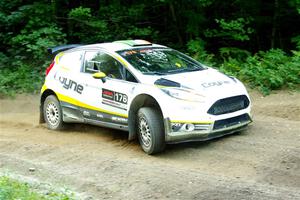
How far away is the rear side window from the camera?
10.2 m

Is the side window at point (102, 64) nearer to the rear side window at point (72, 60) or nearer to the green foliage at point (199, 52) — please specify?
the rear side window at point (72, 60)

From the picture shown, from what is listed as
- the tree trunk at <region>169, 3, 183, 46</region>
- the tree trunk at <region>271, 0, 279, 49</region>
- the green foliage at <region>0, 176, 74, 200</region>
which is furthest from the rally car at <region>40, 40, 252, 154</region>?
the tree trunk at <region>271, 0, 279, 49</region>

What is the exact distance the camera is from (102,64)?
9.61 metres

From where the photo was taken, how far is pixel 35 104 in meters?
14.1

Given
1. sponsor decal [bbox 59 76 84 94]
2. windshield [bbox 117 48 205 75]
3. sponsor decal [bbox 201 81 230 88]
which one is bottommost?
sponsor decal [bbox 59 76 84 94]

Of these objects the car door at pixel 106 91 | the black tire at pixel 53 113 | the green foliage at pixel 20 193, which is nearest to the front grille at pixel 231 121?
the car door at pixel 106 91

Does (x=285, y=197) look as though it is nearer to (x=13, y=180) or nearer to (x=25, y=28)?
(x=13, y=180)

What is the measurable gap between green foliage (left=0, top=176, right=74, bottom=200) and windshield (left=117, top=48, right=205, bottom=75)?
319cm

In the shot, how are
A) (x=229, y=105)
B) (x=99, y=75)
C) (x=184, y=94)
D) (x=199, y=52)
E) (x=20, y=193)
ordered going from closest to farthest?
1. (x=20, y=193)
2. (x=184, y=94)
3. (x=229, y=105)
4. (x=99, y=75)
5. (x=199, y=52)

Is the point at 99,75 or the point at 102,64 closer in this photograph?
the point at 99,75

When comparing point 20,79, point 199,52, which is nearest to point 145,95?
point 199,52

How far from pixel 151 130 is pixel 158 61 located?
64.5 inches

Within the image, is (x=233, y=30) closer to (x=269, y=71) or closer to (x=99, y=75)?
(x=269, y=71)

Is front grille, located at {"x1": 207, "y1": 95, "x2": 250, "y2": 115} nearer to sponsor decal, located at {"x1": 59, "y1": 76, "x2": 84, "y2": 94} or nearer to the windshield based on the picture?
the windshield
